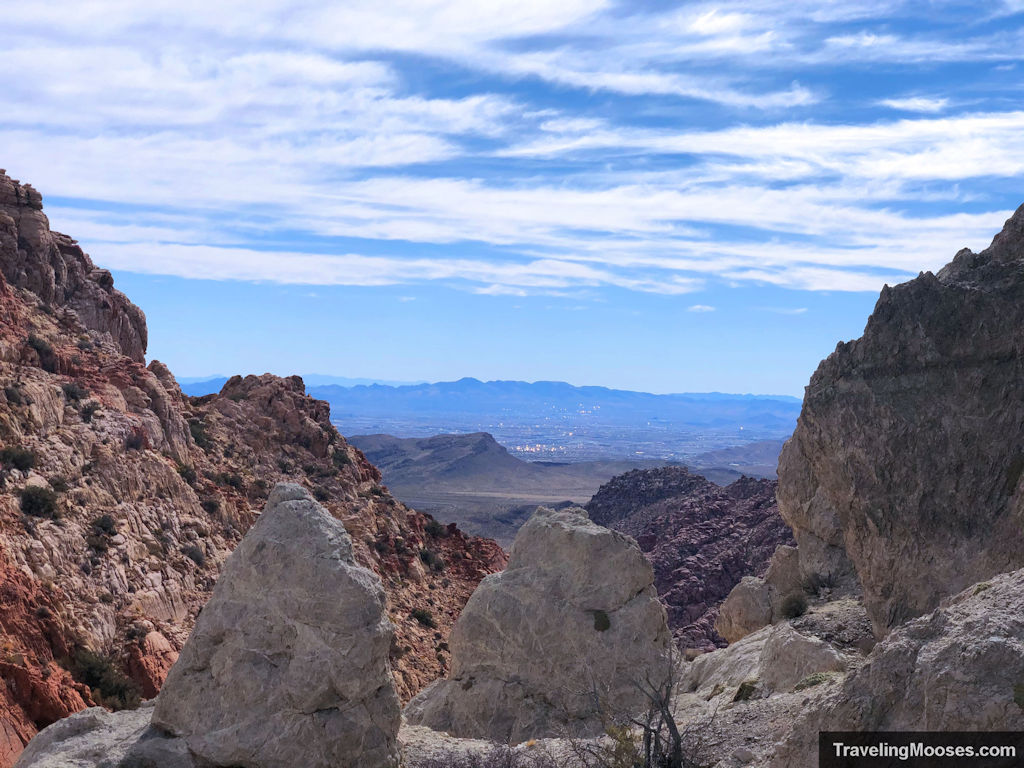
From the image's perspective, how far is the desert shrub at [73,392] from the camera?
32591 mm

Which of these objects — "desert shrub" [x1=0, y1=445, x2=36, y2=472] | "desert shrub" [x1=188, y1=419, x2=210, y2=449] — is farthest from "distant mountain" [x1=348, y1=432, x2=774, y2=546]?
"desert shrub" [x1=0, y1=445, x2=36, y2=472]

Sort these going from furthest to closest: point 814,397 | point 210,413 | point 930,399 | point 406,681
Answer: point 210,413 → point 406,681 → point 814,397 → point 930,399

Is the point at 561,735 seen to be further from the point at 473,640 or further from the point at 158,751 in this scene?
the point at 158,751

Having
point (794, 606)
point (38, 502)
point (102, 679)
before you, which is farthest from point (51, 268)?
point (794, 606)

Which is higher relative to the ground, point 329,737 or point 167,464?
point 167,464

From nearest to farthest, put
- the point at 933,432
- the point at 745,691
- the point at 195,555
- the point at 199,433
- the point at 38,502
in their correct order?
1. the point at 933,432
2. the point at 745,691
3. the point at 38,502
4. the point at 195,555
5. the point at 199,433

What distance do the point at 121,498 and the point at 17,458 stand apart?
3914mm

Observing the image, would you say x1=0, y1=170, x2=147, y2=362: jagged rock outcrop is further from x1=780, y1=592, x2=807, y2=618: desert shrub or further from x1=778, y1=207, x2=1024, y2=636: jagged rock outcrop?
x1=778, y1=207, x2=1024, y2=636: jagged rock outcrop

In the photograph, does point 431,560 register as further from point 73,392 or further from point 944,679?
point 944,679

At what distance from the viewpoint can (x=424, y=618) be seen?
37.9 meters

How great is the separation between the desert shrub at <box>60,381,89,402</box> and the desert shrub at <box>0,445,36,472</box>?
4739 mm

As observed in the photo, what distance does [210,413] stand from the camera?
43.6 m

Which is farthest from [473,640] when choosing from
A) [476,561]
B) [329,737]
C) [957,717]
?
[476,561]

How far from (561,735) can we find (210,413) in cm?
3159
